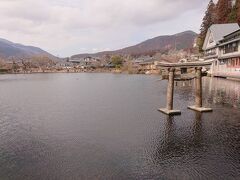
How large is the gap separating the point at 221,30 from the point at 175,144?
54.4 m

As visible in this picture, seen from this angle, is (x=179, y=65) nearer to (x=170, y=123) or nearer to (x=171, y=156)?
(x=170, y=123)

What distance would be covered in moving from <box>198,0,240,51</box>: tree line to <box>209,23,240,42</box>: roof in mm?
6443

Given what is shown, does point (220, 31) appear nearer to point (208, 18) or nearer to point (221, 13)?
point (221, 13)

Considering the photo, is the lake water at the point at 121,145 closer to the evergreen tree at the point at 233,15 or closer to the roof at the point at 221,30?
the roof at the point at 221,30

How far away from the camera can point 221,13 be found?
72750 millimetres

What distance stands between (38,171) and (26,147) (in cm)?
357

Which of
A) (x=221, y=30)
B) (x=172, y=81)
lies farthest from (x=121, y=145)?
(x=221, y=30)

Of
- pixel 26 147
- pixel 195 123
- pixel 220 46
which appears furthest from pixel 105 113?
pixel 220 46

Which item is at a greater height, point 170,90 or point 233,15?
point 233,15

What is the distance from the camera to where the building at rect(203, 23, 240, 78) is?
1869 inches

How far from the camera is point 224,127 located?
17328 mm

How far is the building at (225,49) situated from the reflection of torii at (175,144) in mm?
30078

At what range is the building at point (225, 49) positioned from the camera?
1869 inches

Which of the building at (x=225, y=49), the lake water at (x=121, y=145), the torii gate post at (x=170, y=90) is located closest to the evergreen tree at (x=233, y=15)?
the building at (x=225, y=49)
